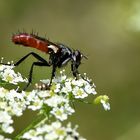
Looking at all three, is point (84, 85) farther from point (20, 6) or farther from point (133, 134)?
point (20, 6)

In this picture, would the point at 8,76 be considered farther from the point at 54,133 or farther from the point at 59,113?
the point at 54,133

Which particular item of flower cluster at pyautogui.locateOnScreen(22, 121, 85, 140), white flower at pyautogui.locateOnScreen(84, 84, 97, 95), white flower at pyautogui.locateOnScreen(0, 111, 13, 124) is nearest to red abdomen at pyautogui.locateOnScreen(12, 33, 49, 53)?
white flower at pyautogui.locateOnScreen(84, 84, 97, 95)

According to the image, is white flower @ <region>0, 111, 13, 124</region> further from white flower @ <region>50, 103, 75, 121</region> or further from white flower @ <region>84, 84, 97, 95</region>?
white flower @ <region>84, 84, 97, 95</region>

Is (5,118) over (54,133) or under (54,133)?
over

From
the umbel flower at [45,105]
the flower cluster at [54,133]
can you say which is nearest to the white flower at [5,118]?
the umbel flower at [45,105]

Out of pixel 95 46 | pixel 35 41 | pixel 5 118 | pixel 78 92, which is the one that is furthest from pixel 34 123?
pixel 95 46

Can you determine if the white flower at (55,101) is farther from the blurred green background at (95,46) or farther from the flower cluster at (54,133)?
the blurred green background at (95,46)
